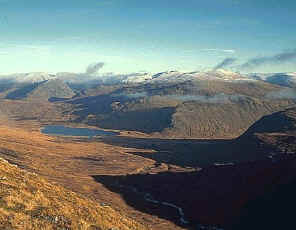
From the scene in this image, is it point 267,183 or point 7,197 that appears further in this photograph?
point 267,183

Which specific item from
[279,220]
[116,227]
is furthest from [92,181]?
[116,227]

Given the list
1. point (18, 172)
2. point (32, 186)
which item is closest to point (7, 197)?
point (32, 186)

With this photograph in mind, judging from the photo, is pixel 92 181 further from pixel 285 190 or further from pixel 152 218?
pixel 285 190

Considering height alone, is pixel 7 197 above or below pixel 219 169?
above

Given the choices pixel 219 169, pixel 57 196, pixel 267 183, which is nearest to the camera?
pixel 57 196

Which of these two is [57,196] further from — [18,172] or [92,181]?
[92,181]

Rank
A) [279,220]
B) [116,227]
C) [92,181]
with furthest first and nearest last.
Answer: [92,181]
[279,220]
[116,227]

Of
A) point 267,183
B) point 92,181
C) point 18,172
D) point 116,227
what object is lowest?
point 92,181
